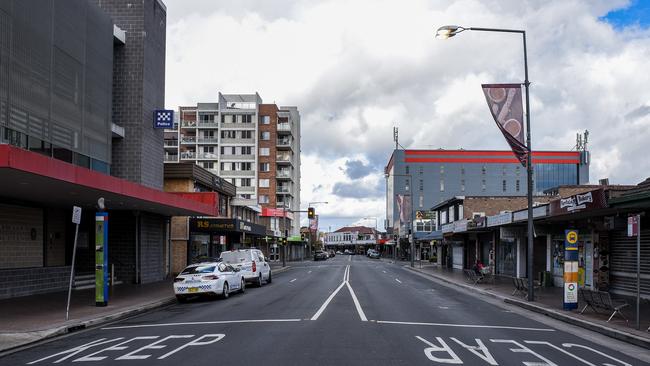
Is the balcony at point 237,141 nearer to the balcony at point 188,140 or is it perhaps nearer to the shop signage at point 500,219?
the balcony at point 188,140

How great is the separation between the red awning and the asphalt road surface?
13.9 ft

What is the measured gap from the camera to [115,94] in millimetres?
30062

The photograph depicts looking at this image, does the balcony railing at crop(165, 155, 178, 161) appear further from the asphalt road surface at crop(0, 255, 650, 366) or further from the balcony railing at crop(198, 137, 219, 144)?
the asphalt road surface at crop(0, 255, 650, 366)

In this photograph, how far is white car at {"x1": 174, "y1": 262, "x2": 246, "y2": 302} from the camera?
71.0ft

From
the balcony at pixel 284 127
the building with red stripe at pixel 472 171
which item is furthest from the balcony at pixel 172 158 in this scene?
the building with red stripe at pixel 472 171

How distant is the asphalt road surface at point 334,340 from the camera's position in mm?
10203

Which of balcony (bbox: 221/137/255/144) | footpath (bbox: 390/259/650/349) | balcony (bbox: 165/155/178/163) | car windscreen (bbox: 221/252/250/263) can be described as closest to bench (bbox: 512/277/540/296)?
footpath (bbox: 390/259/650/349)

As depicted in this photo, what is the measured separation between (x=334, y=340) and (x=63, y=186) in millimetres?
10575

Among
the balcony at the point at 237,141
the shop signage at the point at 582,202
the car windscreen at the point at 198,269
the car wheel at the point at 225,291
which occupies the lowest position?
the car wheel at the point at 225,291

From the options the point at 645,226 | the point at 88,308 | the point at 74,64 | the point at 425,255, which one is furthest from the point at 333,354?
the point at 425,255

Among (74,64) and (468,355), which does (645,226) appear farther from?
(74,64)

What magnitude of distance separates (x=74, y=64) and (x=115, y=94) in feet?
17.2

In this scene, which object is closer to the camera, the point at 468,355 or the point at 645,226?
the point at 468,355

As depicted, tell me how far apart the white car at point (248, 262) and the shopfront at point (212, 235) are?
162 inches
